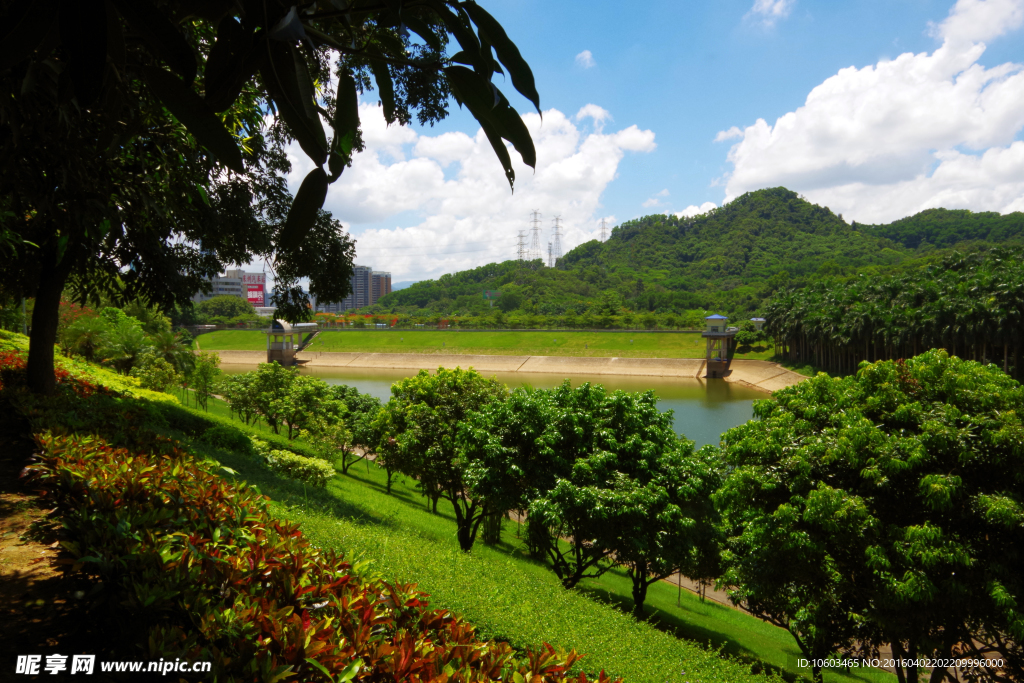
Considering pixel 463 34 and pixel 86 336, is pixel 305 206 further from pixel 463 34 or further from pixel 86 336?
pixel 86 336

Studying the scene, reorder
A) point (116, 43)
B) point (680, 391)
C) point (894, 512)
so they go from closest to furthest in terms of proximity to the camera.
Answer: point (116, 43)
point (894, 512)
point (680, 391)

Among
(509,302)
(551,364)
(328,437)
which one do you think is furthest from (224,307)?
(328,437)

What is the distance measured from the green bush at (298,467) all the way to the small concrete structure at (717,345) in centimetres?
3804

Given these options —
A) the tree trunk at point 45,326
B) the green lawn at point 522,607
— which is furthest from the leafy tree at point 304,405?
the green lawn at point 522,607

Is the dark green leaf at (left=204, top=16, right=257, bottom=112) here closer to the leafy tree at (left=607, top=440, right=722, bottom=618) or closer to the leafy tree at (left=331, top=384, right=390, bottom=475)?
the leafy tree at (left=607, top=440, right=722, bottom=618)

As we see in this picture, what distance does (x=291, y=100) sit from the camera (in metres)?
1.08

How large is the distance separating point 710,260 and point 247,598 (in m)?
113

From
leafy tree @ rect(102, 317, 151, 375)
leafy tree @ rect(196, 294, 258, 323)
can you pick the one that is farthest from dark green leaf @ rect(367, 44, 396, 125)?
leafy tree @ rect(196, 294, 258, 323)

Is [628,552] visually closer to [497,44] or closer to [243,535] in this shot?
[243,535]

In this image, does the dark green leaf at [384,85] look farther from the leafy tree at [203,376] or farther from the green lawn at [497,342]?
the green lawn at [497,342]

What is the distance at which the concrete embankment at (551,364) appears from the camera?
42.1 m

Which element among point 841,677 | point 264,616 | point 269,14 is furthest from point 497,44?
point 841,677

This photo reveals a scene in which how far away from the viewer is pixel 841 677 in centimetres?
880

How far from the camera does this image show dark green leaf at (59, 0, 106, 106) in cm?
98
